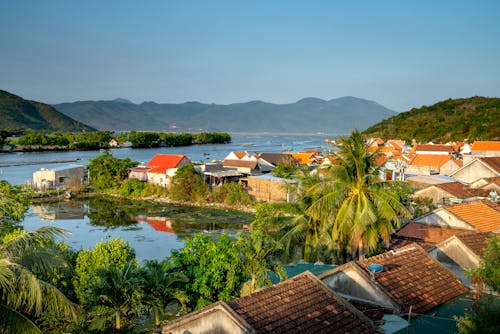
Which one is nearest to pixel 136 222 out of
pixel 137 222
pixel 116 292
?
pixel 137 222

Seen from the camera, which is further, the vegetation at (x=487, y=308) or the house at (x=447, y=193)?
the house at (x=447, y=193)

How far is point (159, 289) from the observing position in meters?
12.3

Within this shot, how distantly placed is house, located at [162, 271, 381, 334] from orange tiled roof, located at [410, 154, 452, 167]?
108 feet

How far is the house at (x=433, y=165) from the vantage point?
3747cm

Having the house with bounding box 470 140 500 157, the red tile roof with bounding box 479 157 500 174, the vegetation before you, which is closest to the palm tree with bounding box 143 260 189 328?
the vegetation

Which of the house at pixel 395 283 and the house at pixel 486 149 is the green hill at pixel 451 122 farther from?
the house at pixel 395 283

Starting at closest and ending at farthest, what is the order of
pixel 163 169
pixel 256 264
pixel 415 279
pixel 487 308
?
pixel 487 308 < pixel 415 279 < pixel 256 264 < pixel 163 169

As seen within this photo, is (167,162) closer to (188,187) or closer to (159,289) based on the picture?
(188,187)

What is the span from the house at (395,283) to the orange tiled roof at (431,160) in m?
29.8

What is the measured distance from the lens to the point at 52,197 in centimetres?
3884

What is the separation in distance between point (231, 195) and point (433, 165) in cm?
1658

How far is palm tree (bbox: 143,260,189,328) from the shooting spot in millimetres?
12039

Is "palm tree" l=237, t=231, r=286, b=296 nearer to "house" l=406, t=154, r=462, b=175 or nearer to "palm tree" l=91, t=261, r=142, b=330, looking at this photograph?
"palm tree" l=91, t=261, r=142, b=330

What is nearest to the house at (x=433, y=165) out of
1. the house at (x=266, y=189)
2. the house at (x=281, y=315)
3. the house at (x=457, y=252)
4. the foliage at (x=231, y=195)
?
the house at (x=266, y=189)
